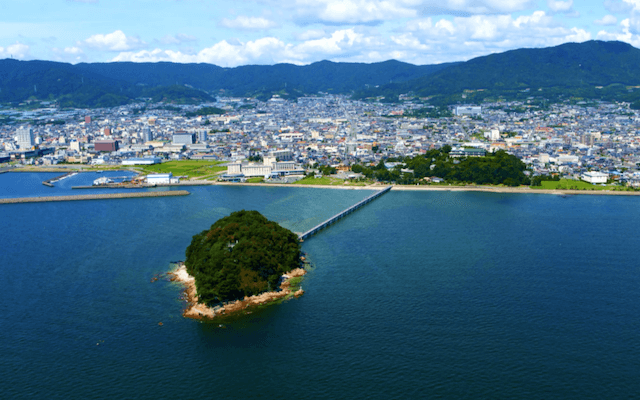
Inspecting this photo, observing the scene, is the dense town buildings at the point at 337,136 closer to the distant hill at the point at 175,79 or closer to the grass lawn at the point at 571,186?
Answer: the grass lawn at the point at 571,186

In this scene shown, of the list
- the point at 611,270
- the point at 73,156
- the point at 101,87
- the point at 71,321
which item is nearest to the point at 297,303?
the point at 71,321

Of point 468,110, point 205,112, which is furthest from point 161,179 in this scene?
point 205,112

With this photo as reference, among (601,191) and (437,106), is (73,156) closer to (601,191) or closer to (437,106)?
(601,191)

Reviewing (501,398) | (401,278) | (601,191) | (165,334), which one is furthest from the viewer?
(601,191)

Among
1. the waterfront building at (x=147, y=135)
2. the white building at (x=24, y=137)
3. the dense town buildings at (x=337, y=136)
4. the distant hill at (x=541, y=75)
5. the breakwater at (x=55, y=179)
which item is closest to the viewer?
the breakwater at (x=55, y=179)

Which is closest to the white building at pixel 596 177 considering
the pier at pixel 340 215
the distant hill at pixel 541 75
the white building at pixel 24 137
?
the pier at pixel 340 215
